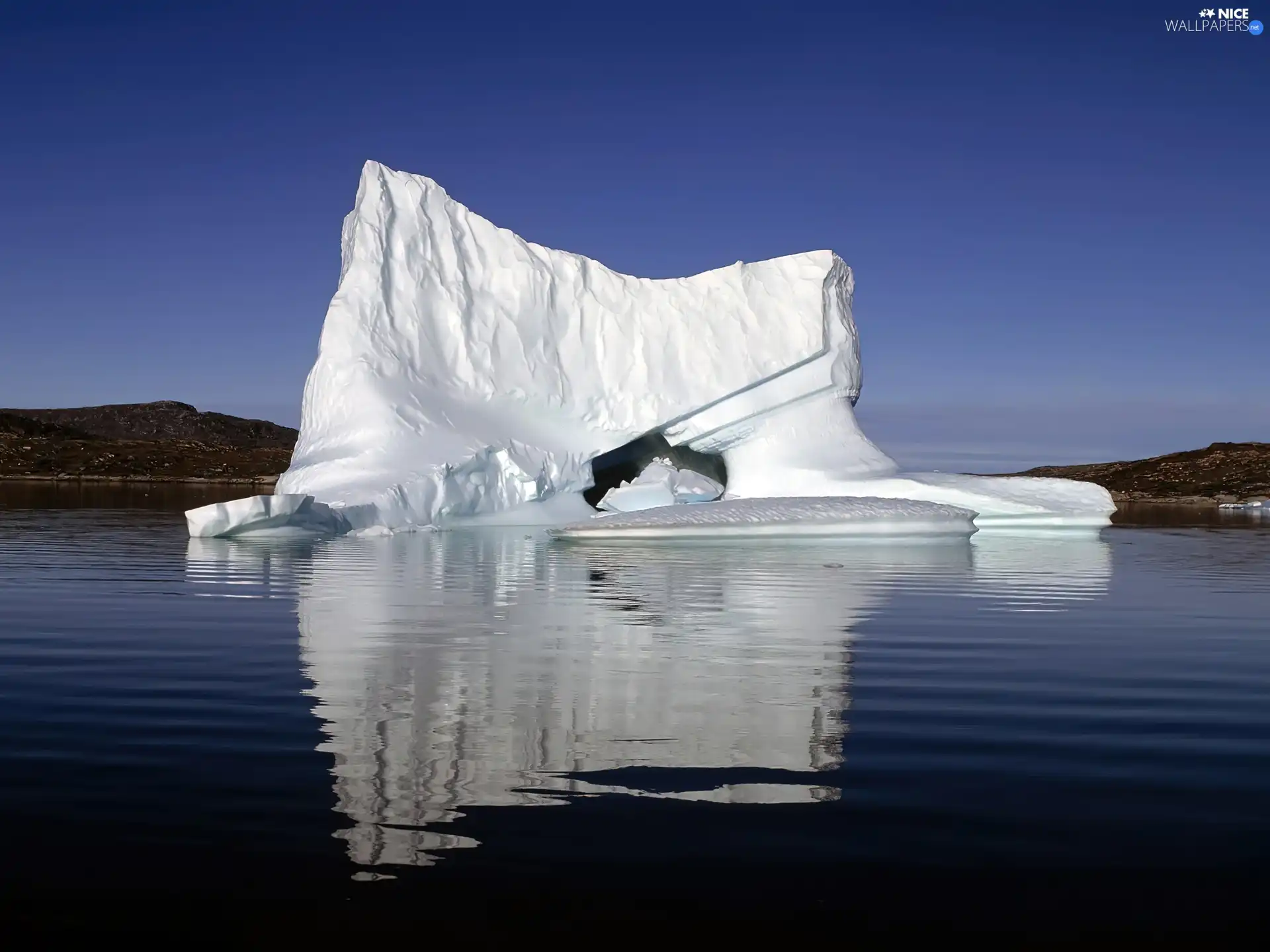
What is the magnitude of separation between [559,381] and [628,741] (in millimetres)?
18690

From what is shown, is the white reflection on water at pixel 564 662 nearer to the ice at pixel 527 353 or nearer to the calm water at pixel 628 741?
the calm water at pixel 628 741

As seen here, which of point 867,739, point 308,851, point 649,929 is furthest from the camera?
point 867,739

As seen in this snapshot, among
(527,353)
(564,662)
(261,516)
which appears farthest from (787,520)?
(564,662)

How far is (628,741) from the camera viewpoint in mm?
4672

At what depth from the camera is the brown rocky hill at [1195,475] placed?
67.9 meters

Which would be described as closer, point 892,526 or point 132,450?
point 892,526

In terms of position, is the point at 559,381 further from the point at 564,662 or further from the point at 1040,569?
the point at 564,662

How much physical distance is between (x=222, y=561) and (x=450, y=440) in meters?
6.76

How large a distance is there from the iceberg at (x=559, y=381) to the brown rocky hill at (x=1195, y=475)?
47.5 meters

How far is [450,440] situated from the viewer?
20172mm

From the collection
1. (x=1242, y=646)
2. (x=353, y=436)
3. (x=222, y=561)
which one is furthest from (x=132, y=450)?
(x=1242, y=646)

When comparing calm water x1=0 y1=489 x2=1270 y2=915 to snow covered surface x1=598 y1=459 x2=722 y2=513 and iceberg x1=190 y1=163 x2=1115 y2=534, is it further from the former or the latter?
snow covered surface x1=598 y1=459 x2=722 y2=513

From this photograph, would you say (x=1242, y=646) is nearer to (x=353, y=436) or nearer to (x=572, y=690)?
(x=572, y=690)

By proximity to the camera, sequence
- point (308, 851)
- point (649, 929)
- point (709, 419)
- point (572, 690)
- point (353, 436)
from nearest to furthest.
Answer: point (649, 929)
point (308, 851)
point (572, 690)
point (353, 436)
point (709, 419)
